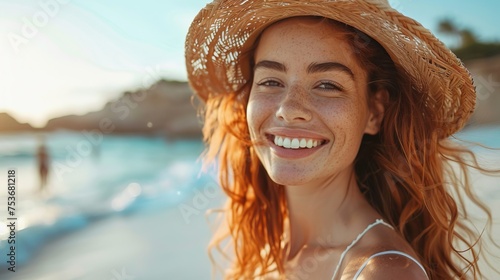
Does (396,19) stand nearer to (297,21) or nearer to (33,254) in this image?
(297,21)

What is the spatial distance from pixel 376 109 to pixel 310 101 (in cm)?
38

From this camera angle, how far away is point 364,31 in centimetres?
202

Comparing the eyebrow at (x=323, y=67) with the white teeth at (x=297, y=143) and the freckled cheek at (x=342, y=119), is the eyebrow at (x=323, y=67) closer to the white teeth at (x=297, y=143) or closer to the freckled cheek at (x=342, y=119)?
the freckled cheek at (x=342, y=119)

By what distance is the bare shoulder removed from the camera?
74.7 inches

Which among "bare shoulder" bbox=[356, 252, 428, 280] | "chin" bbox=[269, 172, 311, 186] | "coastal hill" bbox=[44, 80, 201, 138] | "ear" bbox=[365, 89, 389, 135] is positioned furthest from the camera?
"coastal hill" bbox=[44, 80, 201, 138]

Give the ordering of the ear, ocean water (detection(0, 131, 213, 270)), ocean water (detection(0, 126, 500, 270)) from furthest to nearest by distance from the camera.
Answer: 1. ocean water (detection(0, 131, 213, 270))
2. ocean water (detection(0, 126, 500, 270))
3. the ear

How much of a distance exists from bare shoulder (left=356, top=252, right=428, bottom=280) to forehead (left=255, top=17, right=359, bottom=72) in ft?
2.46

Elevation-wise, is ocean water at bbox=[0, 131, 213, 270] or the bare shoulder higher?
the bare shoulder

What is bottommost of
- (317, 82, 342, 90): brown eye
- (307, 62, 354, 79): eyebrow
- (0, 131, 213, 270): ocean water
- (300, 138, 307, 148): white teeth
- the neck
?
(0, 131, 213, 270): ocean water

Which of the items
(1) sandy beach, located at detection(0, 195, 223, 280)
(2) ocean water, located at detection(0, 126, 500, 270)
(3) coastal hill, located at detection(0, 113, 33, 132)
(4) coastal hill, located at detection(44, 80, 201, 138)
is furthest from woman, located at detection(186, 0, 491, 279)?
(4) coastal hill, located at detection(44, 80, 201, 138)

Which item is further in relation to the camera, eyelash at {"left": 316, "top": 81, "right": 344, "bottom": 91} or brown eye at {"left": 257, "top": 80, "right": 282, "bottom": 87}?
brown eye at {"left": 257, "top": 80, "right": 282, "bottom": 87}

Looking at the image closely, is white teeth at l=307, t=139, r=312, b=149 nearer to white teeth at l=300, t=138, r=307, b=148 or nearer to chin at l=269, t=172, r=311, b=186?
white teeth at l=300, t=138, r=307, b=148

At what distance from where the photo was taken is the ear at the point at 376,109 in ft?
7.55

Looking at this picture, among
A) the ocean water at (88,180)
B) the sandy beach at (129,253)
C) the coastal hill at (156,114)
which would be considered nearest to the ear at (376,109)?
the ocean water at (88,180)
